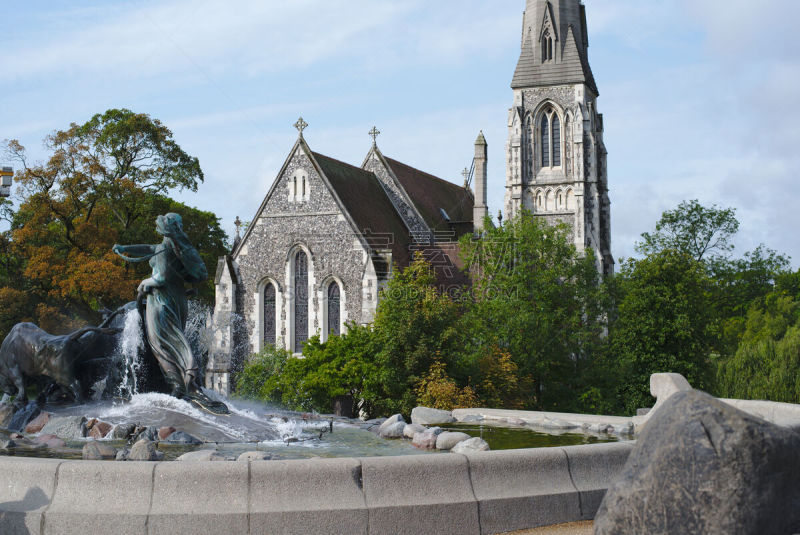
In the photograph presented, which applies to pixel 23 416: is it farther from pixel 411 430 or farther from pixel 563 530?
pixel 563 530

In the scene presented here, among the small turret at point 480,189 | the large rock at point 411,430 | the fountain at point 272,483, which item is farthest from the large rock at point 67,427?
the small turret at point 480,189

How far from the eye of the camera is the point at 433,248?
3806 cm

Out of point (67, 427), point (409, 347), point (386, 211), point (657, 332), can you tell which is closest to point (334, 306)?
point (386, 211)

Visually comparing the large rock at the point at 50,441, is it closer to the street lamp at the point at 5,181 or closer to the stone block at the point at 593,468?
the stone block at the point at 593,468

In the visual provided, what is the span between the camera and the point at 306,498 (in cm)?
642

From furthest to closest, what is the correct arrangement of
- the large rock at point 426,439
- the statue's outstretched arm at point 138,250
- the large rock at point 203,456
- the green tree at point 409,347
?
1. the green tree at point 409,347
2. the statue's outstretched arm at point 138,250
3. the large rock at point 426,439
4. the large rock at point 203,456

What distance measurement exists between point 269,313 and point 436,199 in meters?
13.4

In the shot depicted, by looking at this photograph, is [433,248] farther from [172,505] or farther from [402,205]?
[172,505]

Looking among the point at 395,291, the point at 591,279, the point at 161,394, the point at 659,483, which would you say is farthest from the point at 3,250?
the point at 659,483

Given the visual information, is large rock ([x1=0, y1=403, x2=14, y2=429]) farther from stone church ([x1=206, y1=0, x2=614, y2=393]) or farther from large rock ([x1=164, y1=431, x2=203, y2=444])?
stone church ([x1=206, y1=0, x2=614, y2=393])

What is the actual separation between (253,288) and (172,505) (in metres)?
28.2

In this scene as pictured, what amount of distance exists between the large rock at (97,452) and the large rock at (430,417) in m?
5.29

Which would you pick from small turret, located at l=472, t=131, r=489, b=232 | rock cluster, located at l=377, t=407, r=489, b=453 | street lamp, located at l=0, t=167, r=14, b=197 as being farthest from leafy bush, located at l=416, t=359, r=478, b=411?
small turret, located at l=472, t=131, r=489, b=232

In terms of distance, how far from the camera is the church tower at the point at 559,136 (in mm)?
42156
